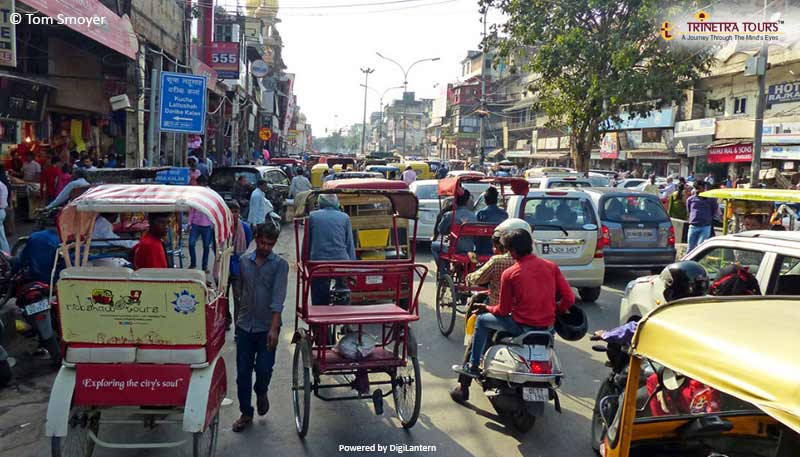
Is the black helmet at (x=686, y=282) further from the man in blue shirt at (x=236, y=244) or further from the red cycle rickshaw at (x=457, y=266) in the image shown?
the man in blue shirt at (x=236, y=244)

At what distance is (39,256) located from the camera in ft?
21.3

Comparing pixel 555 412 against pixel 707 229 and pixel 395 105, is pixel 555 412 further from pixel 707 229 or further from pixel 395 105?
pixel 395 105

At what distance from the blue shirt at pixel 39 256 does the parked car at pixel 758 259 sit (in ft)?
19.0

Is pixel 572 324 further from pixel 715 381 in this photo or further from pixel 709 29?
pixel 709 29

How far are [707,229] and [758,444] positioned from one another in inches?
376

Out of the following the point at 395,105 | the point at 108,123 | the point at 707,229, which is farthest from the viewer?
the point at 395,105

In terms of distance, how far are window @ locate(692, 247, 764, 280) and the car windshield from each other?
13.5 meters

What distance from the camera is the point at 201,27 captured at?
92.3ft

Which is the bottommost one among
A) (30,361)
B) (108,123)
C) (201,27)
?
(30,361)

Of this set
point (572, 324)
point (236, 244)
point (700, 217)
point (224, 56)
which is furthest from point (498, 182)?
point (224, 56)

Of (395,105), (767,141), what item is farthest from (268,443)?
(395,105)

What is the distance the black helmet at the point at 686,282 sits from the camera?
4.96m

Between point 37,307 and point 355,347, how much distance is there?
3.34 m

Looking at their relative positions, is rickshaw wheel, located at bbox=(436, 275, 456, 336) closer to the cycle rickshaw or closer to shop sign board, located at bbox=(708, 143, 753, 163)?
the cycle rickshaw
